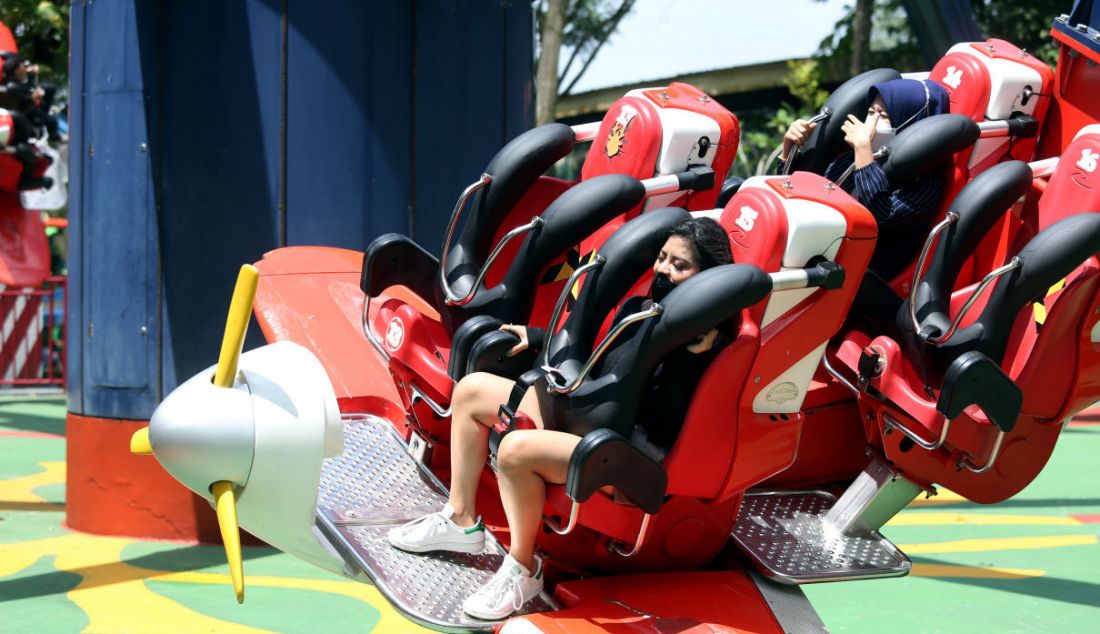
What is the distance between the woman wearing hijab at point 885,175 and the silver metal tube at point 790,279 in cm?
76

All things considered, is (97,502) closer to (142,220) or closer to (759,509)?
(142,220)

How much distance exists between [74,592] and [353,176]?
6.81 feet

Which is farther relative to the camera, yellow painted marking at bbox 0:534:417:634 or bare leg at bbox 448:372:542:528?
yellow painted marking at bbox 0:534:417:634

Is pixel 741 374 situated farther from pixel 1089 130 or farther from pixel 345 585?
pixel 345 585

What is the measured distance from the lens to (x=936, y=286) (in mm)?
4016

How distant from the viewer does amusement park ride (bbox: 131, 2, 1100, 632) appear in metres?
3.38

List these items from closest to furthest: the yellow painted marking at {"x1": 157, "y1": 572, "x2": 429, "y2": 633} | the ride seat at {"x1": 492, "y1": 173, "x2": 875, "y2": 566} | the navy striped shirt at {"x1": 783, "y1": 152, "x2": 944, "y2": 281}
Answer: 1. the ride seat at {"x1": 492, "y1": 173, "x2": 875, "y2": 566}
2. the navy striped shirt at {"x1": 783, "y1": 152, "x2": 944, "y2": 281}
3. the yellow painted marking at {"x1": 157, "y1": 572, "x2": 429, "y2": 633}

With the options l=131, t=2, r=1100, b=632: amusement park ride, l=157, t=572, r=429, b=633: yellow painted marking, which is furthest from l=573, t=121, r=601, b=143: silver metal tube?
l=157, t=572, r=429, b=633: yellow painted marking

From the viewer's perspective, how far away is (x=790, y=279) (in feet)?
11.4

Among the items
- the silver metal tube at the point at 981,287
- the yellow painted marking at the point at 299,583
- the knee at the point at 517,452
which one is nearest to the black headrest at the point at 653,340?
the knee at the point at 517,452

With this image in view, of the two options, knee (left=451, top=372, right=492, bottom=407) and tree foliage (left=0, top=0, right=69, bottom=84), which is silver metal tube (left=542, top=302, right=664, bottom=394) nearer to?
knee (left=451, top=372, right=492, bottom=407)

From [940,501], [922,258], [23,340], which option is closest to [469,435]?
[922,258]

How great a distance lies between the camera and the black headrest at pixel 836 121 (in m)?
4.40

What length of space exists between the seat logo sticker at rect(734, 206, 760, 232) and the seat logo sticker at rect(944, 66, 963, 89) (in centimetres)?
127
